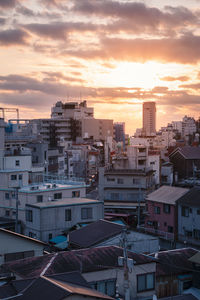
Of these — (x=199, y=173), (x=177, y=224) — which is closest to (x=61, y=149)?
(x=199, y=173)

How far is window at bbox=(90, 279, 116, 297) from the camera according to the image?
1345 cm

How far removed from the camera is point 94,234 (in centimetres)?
1984

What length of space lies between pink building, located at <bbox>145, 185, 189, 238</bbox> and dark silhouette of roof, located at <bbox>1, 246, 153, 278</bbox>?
1456 cm

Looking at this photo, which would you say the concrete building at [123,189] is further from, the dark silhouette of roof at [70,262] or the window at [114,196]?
the dark silhouette of roof at [70,262]

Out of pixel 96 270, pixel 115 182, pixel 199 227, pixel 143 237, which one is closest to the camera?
pixel 96 270

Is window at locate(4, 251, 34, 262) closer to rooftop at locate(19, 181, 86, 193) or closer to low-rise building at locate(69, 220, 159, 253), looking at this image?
low-rise building at locate(69, 220, 159, 253)

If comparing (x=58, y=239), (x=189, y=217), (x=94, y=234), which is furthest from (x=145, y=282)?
(x=189, y=217)

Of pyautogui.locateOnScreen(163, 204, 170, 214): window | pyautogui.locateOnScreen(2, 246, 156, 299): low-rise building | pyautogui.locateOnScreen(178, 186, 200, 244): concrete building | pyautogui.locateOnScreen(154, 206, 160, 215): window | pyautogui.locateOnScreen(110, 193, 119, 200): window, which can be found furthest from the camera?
pyautogui.locateOnScreen(110, 193, 119, 200): window

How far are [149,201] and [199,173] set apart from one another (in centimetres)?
2721

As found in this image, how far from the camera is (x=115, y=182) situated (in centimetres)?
3906

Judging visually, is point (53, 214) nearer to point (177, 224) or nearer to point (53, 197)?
point (53, 197)

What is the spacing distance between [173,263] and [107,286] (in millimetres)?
4946

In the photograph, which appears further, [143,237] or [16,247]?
[143,237]

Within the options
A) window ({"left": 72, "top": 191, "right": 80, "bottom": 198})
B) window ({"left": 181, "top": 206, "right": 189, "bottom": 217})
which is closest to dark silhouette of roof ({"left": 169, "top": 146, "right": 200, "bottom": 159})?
window ({"left": 72, "top": 191, "right": 80, "bottom": 198})
